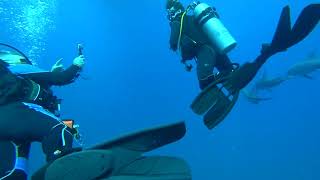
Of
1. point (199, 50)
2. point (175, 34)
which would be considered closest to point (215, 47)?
point (199, 50)

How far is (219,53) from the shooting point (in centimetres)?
475

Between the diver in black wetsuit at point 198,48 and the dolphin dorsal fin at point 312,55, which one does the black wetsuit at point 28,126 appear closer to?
the diver in black wetsuit at point 198,48

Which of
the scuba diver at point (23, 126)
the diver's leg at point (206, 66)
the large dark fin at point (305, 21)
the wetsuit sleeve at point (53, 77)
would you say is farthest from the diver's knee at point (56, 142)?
the large dark fin at point (305, 21)

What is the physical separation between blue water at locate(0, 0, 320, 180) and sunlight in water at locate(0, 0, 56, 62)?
70 millimetres

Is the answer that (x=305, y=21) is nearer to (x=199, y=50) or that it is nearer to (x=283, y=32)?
(x=283, y=32)

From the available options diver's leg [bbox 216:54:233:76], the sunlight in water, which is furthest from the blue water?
diver's leg [bbox 216:54:233:76]

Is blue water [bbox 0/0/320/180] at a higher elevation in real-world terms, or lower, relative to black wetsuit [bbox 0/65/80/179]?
lower

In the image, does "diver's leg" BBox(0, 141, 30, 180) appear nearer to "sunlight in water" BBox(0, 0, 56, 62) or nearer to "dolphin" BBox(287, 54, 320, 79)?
"dolphin" BBox(287, 54, 320, 79)

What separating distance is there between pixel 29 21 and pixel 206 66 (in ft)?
80.6

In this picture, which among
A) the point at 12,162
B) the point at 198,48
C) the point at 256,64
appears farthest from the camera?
the point at 198,48

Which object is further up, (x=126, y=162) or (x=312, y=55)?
(x=126, y=162)

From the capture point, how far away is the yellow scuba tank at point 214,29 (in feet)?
15.1

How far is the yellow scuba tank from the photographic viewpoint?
460 centimetres

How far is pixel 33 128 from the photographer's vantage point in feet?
13.2
